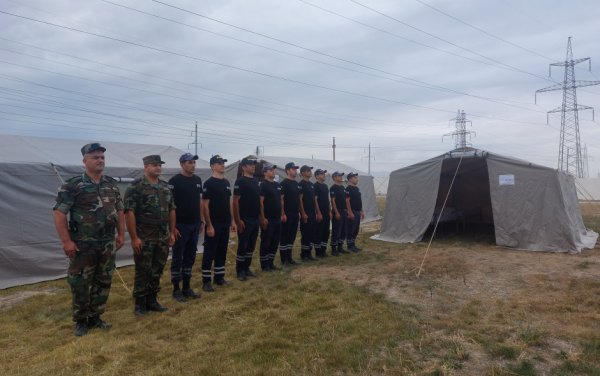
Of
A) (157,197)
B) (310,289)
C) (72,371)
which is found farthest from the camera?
(310,289)

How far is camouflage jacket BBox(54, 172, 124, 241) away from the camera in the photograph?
11.6 feet

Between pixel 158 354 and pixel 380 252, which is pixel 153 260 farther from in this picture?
pixel 380 252

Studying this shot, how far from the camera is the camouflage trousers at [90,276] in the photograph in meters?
3.58

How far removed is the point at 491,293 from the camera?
4.95 m

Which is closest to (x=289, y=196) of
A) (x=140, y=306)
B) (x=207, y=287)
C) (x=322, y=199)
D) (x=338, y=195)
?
(x=322, y=199)

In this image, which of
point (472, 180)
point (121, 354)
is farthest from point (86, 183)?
point (472, 180)

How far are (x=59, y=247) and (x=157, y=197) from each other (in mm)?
3302

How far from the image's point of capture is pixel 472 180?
11797mm

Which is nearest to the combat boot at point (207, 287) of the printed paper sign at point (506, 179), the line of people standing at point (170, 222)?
the line of people standing at point (170, 222)

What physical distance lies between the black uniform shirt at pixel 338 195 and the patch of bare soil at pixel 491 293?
1168 millimetres

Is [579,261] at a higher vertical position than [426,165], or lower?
lower

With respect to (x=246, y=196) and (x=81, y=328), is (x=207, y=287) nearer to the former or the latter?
(x=246, y=196)

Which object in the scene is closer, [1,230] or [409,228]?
[1,230]

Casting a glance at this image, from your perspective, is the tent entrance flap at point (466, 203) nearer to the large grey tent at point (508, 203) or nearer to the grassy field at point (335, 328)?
the large grey tent at point (508, 203)
